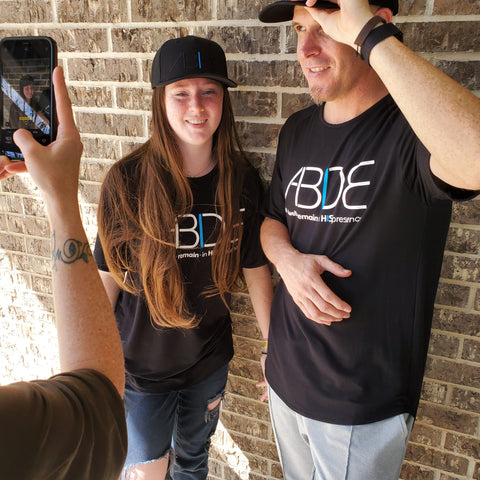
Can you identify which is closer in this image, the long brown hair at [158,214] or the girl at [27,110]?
the girl at [27,110]

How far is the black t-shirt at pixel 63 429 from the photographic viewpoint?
24.8 inches

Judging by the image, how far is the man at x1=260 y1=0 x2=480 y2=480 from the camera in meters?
1.27

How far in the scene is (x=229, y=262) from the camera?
1797 mm

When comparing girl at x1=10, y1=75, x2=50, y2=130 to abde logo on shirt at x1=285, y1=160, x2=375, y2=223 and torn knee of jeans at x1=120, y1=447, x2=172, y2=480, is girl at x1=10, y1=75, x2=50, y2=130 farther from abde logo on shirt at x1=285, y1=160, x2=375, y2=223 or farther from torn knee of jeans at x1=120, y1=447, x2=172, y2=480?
torn knee of jeans at x1=120, y1=447, x2=172, y2=480

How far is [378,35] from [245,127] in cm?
88

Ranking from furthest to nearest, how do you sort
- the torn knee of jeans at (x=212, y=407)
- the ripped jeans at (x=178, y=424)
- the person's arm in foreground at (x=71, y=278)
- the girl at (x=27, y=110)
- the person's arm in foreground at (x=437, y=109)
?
the torn knee of jeans at (x=212, y=407) < the ripped jeans at (x=178, y=424) < the girl at (x=27, y=110) < the person's arm in foreground at (x=437, y=109) < the person's arm in foreground at (x=71, y=278)

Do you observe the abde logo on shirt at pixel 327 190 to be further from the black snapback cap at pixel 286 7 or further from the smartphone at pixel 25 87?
the smartphone at pixel 25 87

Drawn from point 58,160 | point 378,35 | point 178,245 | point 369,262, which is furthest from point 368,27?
point 178,245

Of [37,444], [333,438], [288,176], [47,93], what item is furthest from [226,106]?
[37,444]

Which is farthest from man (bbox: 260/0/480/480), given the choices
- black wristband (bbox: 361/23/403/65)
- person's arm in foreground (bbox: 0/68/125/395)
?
person's arm in foreground (bbox: 0/68/125/395)

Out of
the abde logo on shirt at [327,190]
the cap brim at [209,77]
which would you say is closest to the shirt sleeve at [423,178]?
the abde logo on shirt at [327,190]

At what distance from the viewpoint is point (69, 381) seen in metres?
0.76

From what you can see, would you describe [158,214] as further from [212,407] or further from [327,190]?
[212,407]

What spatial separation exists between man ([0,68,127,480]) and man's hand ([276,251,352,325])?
0.68 metres
